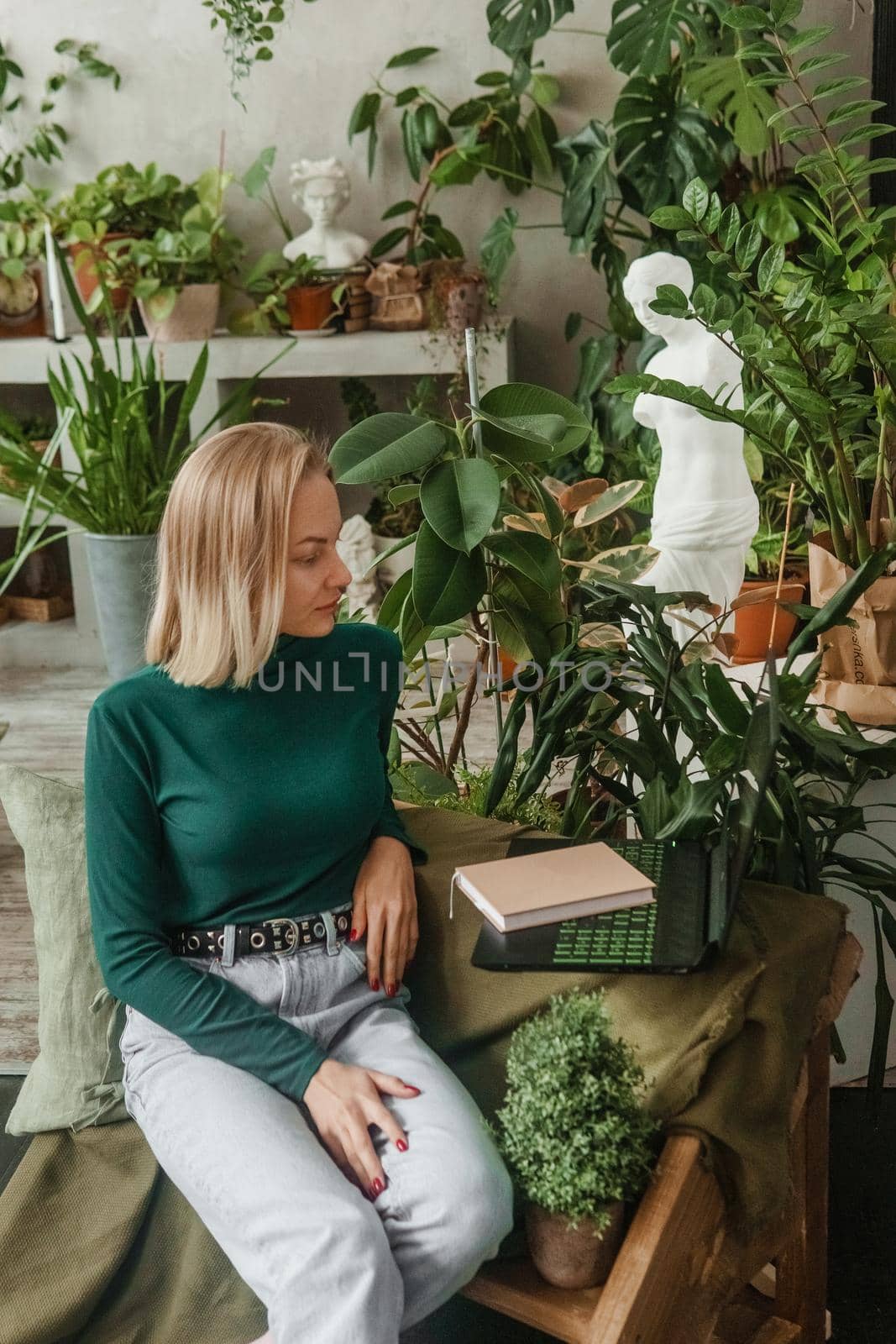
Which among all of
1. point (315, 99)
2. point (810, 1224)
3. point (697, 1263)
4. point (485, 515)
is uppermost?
point (315, 99)

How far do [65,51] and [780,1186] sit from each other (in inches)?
183

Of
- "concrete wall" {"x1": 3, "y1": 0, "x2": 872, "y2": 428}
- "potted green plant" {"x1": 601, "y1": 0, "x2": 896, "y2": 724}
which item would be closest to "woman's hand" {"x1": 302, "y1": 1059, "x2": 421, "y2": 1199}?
"potted green plant" {"x1": 601, "y1": 0, "x2": 896, "y2": 724}

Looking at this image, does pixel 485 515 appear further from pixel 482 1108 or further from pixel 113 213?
pixel 113 213

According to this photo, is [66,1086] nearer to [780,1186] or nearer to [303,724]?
[303,724]

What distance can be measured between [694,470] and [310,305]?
1975mm

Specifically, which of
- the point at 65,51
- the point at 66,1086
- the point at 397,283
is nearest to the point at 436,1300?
the point at 66,1086

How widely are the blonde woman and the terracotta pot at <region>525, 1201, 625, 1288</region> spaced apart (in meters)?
0.04

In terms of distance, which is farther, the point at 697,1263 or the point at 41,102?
the point at 41,102

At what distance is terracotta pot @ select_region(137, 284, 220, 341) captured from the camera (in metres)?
4.48

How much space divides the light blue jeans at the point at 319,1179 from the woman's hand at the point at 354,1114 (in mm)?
12

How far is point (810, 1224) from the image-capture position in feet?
5.20

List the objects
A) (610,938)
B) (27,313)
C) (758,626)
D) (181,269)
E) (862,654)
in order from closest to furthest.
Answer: (610,938)
(862,654)
(758,626)
(181,269)
(27,313)

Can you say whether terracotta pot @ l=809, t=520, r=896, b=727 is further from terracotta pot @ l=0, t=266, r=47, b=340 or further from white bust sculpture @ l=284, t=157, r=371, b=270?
terracotta pot @ l=0, t=266, r=47, b=340

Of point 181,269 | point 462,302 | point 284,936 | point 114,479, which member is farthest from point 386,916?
point 181,269
